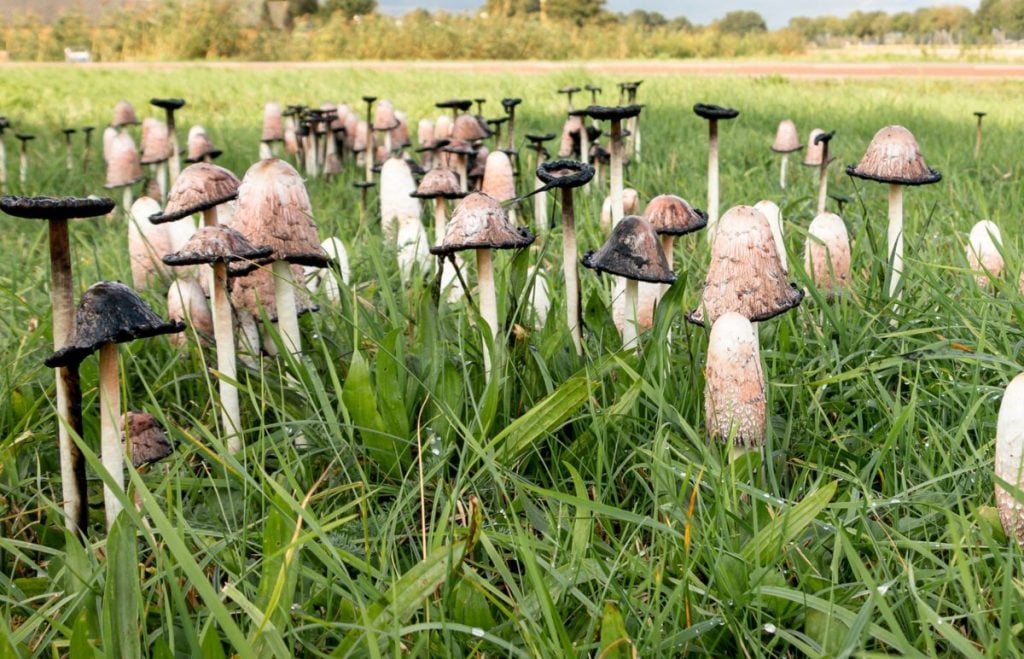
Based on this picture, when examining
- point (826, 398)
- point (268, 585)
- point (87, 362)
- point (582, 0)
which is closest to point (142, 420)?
point (87, 362)

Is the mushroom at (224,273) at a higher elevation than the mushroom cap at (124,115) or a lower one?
lower

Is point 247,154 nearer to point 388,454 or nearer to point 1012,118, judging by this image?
point 388,454

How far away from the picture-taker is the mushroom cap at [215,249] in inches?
74.2

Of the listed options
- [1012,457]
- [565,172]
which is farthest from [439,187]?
[1012,457]

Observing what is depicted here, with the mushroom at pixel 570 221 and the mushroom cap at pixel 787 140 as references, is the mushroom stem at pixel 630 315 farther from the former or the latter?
the mushroom cap at pixel 787 140

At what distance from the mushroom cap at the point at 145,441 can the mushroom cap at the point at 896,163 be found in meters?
1.99

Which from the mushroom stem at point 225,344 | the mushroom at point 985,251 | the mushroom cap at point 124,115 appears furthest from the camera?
the mushroom cap at point 124,115

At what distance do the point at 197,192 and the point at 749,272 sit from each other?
1295mm

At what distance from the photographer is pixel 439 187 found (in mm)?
3023

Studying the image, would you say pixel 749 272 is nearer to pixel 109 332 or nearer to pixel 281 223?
pixel 281 223

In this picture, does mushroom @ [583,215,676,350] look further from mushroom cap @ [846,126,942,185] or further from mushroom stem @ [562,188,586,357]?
mushroom cap @ [846,126,942,185]

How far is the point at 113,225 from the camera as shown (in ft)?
18.1

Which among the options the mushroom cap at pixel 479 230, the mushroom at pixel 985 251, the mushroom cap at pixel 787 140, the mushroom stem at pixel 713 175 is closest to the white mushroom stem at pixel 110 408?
the mushroom cap at pixel 479 230

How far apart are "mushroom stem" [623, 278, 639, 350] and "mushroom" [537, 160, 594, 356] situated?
126mm
